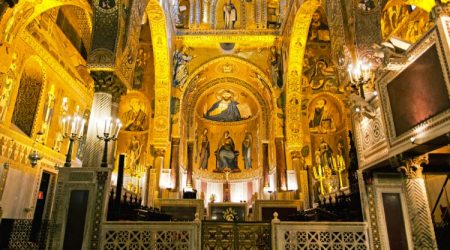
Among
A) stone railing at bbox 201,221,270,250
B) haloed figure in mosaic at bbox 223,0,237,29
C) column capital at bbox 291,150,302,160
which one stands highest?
haloed figure in mosaic at bbox 223,0,237,29

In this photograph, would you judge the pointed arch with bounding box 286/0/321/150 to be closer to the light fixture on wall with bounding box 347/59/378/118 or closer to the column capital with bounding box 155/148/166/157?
the column capital with bounding box 155/148/166/157

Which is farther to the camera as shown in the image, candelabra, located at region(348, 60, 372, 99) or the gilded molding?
the gilded molding

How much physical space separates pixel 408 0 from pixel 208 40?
10439mm

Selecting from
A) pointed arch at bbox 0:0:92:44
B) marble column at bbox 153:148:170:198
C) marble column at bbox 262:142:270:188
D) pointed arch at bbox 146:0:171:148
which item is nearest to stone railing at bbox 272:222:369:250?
pointed arch at bbox 0:0:92:44

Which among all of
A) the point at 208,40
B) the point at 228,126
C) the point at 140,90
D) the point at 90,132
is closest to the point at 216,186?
the point at 228,126

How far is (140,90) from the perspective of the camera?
14766 mm

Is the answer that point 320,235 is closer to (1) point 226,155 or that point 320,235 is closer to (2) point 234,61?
(2) point 234,61

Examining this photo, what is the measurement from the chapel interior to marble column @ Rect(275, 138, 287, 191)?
0.05m

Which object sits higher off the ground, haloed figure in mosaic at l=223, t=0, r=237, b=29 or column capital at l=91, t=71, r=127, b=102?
haloed figure in mosaic at l=223, t=0, r=237, b=29

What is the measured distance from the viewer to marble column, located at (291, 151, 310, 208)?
13.9 metres

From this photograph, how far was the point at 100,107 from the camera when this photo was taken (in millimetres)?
7082

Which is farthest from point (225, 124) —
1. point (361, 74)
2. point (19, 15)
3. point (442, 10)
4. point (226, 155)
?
point (442, 10)

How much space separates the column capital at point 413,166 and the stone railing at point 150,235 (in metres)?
3.96

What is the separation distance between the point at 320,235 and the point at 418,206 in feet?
6.08
